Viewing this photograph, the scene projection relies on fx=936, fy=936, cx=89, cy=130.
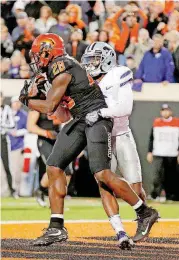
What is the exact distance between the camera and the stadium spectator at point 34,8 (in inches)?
495

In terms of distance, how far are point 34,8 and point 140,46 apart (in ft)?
7.19

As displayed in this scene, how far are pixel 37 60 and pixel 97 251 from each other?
1.37 metres

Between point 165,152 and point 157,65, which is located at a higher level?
point 157,65

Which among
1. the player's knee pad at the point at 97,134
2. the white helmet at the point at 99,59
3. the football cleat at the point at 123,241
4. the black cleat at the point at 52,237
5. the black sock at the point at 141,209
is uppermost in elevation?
the white helmet at the point at 99,59

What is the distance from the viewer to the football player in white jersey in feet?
21.0

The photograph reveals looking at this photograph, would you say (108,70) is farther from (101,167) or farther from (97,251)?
(97,251)

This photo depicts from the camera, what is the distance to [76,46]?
11.4m

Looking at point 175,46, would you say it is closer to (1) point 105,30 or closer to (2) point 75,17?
(1) point 105,30

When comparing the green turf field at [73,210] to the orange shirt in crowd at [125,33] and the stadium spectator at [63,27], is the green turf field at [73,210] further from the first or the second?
the stadium spectator at [63,27]

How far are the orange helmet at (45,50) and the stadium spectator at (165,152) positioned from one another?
13.8ft

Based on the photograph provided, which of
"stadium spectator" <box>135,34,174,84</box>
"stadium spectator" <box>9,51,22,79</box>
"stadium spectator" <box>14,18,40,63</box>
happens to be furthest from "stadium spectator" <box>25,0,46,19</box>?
"stadium spectator" <box>135,34,174,84</box>

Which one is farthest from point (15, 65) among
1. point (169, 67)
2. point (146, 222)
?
point (146, 222)

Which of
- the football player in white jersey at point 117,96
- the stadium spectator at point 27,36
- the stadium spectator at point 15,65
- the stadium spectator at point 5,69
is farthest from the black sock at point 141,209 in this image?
the stadium spectator at point 27,36

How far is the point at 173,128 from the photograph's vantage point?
10.5 m
